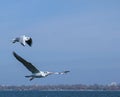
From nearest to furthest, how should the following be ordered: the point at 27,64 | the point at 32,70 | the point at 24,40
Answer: the point at 24,40 → the point at 27,64 → the point at 32,70

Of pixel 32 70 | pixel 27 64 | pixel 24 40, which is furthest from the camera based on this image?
pixel 32 70

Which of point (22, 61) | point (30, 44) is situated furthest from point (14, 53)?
point (30, 44)

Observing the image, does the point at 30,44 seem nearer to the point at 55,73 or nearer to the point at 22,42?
the point at 22,42

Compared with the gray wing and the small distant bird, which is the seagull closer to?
the gray wing

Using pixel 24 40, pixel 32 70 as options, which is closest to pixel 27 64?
pixel 32 70

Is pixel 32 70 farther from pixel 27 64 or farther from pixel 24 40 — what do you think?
pixel 24 40

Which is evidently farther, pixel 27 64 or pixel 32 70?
pixel 32 70

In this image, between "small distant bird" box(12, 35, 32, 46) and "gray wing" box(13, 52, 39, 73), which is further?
"gray wing" box(13, 52, 39, 73)

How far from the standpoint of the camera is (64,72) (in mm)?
22391

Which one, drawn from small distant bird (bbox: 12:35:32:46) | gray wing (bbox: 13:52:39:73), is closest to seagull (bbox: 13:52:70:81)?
gray wing (bbox: 13:52:39:73)

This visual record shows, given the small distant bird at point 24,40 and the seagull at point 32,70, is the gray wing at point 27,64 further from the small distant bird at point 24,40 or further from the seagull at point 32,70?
the small distant bird at point 24,40

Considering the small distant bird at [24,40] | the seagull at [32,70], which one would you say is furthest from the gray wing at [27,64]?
the small distant bird at [24,40]

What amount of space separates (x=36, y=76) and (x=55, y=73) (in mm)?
1589

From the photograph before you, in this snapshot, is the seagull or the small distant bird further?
the seagull
